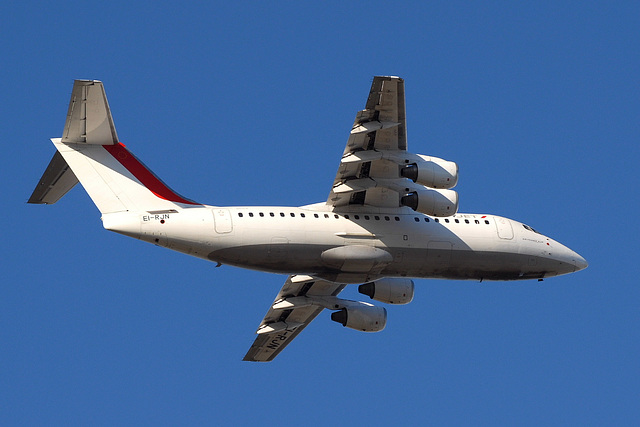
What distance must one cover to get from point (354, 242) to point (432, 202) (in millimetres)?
2074

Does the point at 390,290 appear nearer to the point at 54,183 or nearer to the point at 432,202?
the point at 432,202

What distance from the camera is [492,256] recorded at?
1216 inches

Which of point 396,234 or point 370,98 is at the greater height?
point 370,98

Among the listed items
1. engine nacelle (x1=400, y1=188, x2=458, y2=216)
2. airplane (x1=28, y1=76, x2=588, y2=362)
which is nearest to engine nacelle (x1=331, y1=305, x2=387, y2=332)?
airplane (x1=28, y1=76, x2=588, y2=362)

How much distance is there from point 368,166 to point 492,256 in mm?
4311

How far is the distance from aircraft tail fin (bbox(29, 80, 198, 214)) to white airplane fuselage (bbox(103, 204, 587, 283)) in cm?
37

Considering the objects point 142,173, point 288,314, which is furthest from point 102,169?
point 288,314

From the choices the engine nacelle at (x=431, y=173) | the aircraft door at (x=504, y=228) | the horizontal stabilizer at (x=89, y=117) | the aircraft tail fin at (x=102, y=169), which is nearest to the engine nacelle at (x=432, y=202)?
the engine nacelle at (x=431, y=173)

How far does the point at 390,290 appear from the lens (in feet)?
105

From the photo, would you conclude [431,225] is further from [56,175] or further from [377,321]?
[56,175]

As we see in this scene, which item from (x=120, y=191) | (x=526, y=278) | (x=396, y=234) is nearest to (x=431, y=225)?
(x=396, y=234)

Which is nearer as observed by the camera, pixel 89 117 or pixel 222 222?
pixel 89 117

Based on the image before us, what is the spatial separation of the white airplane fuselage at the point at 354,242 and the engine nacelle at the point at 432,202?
980 millimetres

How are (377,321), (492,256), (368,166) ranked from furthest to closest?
(377,321), (492,256), (368,166)
